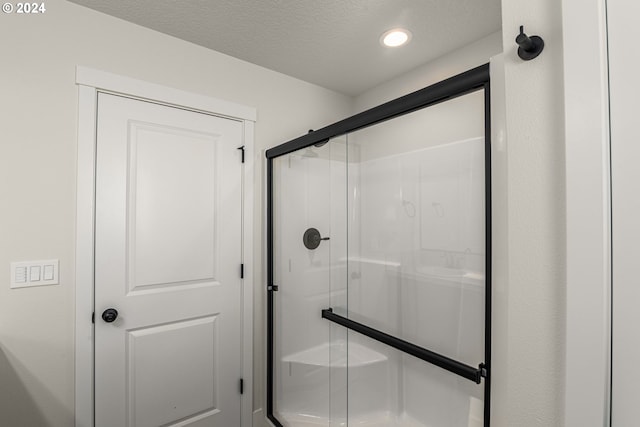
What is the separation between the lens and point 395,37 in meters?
1.67

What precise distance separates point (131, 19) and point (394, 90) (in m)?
1.67

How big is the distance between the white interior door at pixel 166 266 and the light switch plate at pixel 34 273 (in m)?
0.17

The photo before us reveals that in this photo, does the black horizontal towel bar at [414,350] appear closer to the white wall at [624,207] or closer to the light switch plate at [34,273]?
the white wall at [624,207]

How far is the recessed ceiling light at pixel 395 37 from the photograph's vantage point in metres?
1.63

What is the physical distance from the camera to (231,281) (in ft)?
6.13

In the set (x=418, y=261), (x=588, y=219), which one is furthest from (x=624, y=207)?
(x=418, y=261)

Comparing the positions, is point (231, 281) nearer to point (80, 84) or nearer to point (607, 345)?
point (80, 84)

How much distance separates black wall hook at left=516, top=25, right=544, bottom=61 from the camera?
25.4 inches

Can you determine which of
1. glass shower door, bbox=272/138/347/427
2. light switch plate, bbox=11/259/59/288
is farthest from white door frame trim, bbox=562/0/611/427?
light switch plate, bbox=11/259/59/288

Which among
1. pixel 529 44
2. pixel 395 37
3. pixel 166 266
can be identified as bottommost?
pixel 166 266

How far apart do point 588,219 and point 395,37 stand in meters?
1.50

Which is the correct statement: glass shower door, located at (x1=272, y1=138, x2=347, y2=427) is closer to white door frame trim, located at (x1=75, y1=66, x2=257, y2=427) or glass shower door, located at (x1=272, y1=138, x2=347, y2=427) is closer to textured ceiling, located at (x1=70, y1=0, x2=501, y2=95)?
textured ceiling, located at (x1=70, y1=0, x2=501, y2=95)

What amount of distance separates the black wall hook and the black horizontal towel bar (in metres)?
0.87

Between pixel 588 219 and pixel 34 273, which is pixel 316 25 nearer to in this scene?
pixel 588 219
